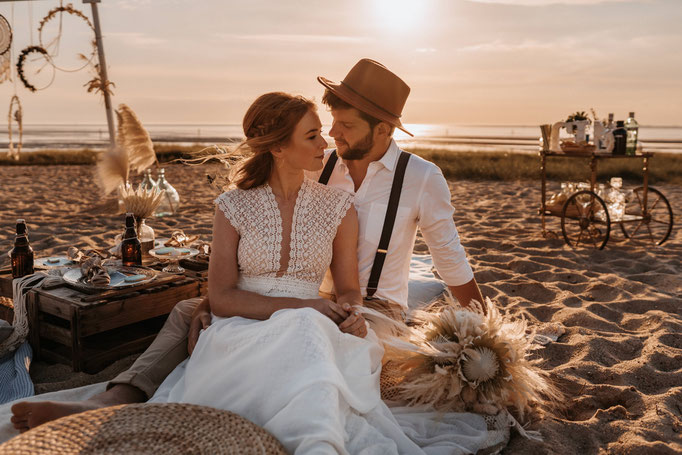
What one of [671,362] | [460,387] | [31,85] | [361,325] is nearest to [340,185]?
[361,325]

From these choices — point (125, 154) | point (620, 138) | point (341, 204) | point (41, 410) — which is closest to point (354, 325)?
point (341, 204)

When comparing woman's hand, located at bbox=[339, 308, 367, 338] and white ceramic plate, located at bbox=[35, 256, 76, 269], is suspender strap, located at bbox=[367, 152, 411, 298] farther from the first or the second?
white ceramic plate, located at bbox=[35, 256, 76, 269]

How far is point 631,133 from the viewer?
568cm

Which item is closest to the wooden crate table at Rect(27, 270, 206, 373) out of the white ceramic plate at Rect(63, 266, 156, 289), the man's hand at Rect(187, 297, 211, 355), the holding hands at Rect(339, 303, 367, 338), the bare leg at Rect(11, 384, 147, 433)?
the white ceramic plate at Rect(63, 266, 156, 289)

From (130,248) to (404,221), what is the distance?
5.63 ft

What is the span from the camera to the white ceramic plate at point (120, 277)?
2.95 m

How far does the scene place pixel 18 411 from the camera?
205cm

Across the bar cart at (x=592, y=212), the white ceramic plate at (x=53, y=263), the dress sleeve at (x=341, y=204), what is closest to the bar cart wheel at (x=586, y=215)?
the bar cart at (x=592, y=212)

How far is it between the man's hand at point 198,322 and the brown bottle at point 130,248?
3.18 feet

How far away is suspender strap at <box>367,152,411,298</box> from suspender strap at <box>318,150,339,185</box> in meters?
0.40

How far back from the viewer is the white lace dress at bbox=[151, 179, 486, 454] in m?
1.78

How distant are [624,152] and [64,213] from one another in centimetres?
757

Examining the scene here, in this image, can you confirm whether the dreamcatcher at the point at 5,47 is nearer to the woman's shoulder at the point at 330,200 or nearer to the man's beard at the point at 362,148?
the man's beard at the point at 362,148

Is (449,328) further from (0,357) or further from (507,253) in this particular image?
(507,253)
